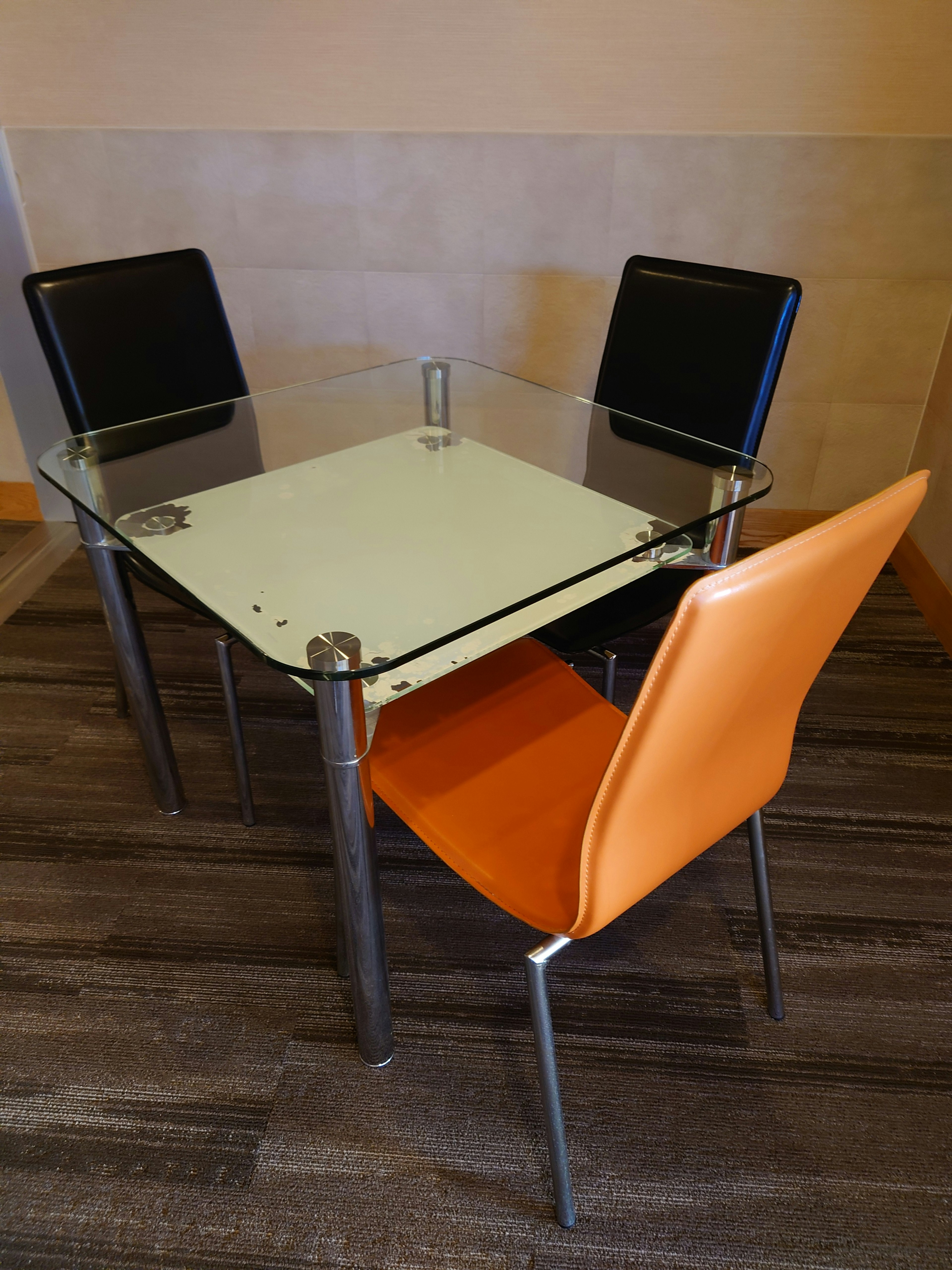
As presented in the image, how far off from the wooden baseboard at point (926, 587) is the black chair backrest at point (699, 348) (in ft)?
2.50

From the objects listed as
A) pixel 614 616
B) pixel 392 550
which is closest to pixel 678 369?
pixel 614 616

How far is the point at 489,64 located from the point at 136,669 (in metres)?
1.72

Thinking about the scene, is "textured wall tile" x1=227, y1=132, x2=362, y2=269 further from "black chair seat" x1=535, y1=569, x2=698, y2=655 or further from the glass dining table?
"black chair seat" x1=535, y1=569, x2=698, y2=655

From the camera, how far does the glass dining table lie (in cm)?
106

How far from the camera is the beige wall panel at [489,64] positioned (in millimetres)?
2053

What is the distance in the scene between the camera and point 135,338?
179cm

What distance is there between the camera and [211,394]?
1940 mm

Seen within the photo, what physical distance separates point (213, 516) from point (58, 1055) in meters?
0.86

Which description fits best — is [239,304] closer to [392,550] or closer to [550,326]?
[550,326]

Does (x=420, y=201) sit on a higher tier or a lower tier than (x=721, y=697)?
higher

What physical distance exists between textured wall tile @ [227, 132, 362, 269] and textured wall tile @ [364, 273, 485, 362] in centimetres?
12

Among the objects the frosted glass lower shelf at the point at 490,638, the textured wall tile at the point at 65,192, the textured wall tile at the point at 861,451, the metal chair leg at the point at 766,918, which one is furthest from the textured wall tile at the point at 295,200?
the metal chair leg at the point at 766,918

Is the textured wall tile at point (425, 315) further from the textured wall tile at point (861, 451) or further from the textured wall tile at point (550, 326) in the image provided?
the textured wall tile at point (861, 451)

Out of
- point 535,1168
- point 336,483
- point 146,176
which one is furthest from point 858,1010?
point 146,176
